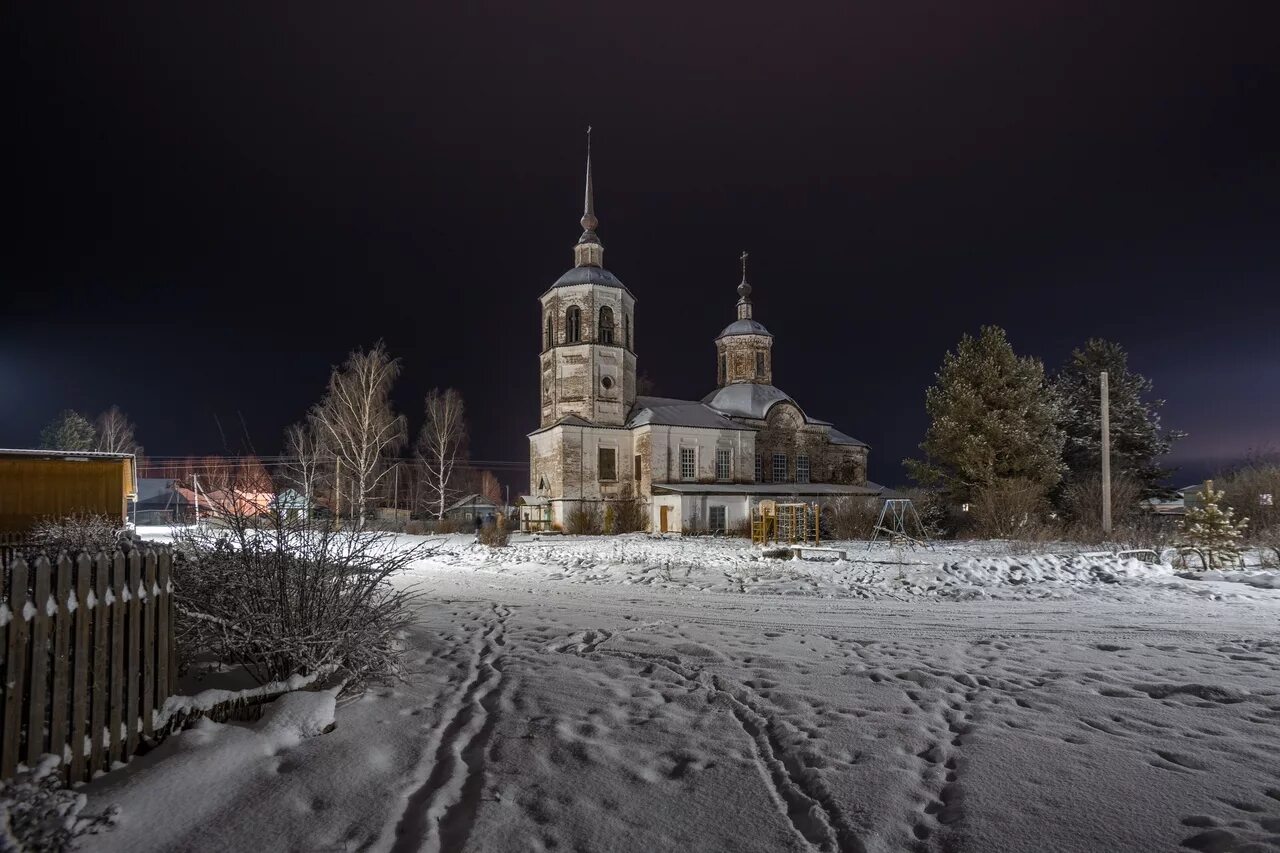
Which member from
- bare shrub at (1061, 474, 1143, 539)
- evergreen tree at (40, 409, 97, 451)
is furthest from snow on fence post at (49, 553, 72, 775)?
evergreen tree at (40, 409, 97, 451)

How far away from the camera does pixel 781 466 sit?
4319 centimetres

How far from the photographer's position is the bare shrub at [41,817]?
123 inches

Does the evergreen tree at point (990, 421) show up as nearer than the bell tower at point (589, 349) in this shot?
Yes

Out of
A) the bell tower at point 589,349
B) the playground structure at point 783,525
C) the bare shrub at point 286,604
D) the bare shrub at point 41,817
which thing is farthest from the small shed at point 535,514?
the bare shrub at point 41,817

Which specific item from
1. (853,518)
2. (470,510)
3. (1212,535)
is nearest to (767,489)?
(853,518)

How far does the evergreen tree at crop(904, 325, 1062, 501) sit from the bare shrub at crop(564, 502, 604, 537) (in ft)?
54.7

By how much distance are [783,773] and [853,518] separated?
2604cm

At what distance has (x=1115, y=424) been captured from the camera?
122 feet

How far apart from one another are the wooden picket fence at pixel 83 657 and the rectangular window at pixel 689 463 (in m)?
34.3

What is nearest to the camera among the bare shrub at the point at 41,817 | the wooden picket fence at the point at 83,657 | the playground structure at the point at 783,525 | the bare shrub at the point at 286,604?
the bare shrub at the point at 41,817

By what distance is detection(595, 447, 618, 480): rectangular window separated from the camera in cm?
3778

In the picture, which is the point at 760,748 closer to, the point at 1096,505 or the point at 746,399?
the point at 1096,505

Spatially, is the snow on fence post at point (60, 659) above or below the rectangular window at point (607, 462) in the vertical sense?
below

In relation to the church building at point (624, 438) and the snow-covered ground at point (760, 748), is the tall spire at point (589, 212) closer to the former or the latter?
the church building at point (624, 438)
